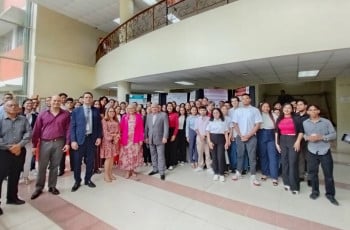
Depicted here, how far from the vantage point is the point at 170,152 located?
477 cm

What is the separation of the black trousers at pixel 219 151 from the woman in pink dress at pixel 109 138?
1679mm

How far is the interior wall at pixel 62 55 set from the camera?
28.0ft

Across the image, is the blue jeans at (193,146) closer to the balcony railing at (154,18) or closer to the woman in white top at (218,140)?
the woman in white top at (218,140)

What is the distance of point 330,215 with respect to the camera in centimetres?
258

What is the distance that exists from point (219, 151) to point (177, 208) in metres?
1.36

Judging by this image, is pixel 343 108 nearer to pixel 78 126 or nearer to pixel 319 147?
pixel 319 147

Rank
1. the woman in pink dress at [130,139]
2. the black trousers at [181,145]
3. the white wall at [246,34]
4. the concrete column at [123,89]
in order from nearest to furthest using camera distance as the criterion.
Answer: the white wall at [246,34], the woman in pink dress at [130,139], the black trousers at [181,145], the concrete column at [123,89]

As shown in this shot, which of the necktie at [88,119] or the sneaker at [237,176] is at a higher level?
the necktie at [88,119]

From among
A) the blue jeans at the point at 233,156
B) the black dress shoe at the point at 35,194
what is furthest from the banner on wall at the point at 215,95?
the black dress shoe at the point at 35,194

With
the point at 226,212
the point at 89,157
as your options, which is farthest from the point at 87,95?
the point at 226,212

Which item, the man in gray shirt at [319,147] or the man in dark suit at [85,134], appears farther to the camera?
the man in dark suit at [85,134]

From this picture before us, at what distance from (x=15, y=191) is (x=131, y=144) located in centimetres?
179

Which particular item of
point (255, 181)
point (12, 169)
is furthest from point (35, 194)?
point (255, 181)

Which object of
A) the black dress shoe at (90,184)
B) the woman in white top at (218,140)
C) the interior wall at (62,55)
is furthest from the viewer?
the interior wall at (62,55)
